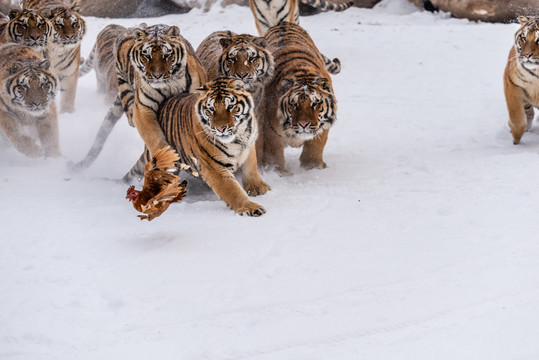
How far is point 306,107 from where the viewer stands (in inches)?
145

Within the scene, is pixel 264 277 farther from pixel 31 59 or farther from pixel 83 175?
pixel 31 59

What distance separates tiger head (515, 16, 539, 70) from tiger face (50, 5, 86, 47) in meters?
2.98

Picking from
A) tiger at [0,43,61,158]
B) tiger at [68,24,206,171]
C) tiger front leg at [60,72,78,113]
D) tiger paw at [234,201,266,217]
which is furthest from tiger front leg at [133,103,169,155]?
tiger front leg at [60,72,78,113]

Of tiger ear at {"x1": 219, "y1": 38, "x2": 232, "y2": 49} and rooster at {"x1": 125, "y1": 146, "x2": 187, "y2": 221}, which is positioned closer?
rooster at {"x1": 125, "y1": 146, "x2": 187, "y2": 221}

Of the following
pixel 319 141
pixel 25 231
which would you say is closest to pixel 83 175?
pixel 25 231

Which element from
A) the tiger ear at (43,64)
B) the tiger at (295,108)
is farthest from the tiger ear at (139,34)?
the tiger ear at (43,64)

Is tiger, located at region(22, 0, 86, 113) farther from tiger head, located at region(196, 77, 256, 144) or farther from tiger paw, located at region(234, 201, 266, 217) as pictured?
tiger paw, located at region(234, 201, 266, 217)

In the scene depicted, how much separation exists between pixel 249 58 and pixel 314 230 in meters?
1.08

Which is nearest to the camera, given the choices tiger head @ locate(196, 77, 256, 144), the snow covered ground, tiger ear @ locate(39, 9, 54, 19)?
the snow covered ground

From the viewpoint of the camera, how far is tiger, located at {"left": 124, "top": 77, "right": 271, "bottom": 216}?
3219 millimetres

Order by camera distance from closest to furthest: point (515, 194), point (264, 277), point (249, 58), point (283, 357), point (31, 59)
Answer: 1. point (283, 357)
2. point (264, 277)
3. point (515, 194)
4. point (249, 58)
5. point (31, 59)

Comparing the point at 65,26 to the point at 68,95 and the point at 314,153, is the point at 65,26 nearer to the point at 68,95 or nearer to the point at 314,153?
the point at 68,95

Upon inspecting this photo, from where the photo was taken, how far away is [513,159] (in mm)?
3910

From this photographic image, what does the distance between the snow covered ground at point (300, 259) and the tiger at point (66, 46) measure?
0.75 m
